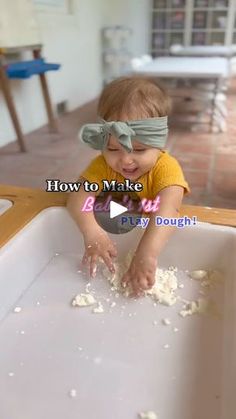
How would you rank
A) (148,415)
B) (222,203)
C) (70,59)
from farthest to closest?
1. (70,59)
2. (222,203)
3. (148,415)

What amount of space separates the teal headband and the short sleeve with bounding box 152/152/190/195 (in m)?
0.05

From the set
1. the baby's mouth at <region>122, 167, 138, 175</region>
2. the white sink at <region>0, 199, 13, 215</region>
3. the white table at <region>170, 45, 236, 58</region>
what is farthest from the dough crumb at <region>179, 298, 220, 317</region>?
the white table at <region>170, 45, 236, 58</region>

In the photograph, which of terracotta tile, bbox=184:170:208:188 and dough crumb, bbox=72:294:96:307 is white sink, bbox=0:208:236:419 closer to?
dough crumb, bbox=72:294:96:307

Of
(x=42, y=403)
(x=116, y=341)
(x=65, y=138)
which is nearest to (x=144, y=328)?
(x=116, y=341)

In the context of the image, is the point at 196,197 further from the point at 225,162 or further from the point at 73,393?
the point at 73,393

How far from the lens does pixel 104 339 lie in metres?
0.53

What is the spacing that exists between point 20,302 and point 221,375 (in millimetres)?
315

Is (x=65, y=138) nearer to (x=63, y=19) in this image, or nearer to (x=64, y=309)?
(x=63, y=19)

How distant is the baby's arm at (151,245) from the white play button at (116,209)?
0.08m

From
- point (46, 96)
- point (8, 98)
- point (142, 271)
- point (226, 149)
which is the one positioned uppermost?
point (142, 271)

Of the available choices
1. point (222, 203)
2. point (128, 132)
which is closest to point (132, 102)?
point (128, 132)

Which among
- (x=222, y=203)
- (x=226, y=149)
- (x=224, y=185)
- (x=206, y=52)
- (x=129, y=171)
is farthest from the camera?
(x=206, y=52)

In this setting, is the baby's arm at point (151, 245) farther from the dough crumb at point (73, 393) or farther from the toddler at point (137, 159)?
the dough crumb at point (73, 393)

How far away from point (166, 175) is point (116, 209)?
0.36ft
